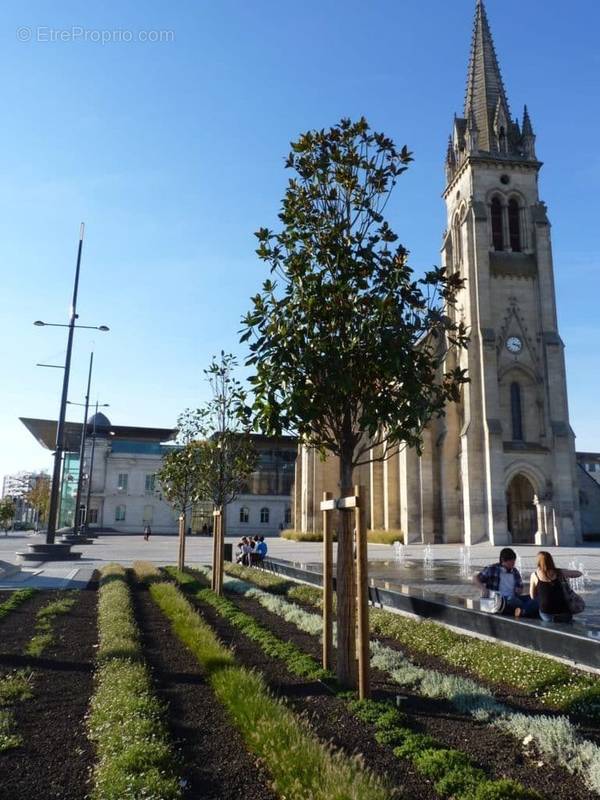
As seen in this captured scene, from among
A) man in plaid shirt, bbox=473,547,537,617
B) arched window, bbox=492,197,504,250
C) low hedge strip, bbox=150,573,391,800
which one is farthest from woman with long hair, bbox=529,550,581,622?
arched window, bbox=492,197,504,250

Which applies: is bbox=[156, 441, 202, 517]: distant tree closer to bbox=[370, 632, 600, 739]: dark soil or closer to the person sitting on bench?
the person sitting on bench

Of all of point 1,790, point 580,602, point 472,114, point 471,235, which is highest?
point 472,114

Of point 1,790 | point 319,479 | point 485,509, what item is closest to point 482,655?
point 1,790

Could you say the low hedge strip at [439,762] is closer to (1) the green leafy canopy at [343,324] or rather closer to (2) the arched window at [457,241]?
(1) the green leafy canopy at [343,324]

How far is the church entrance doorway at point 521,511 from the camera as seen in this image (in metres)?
41.3

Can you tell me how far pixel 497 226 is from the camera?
44375 mm

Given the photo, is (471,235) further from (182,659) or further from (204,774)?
(204,774)

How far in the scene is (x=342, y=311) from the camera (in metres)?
7.39

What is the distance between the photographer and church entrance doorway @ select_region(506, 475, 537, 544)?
136 feet

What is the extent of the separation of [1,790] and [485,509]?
3596 centimetres

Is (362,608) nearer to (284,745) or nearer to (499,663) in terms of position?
(284,745)

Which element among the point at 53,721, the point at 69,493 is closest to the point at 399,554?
the point at 53,721

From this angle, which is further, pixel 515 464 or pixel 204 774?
pixel 515 464

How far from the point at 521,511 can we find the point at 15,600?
3618 centimetres
